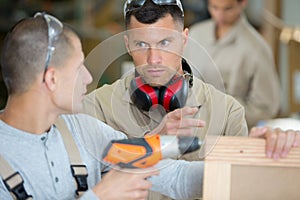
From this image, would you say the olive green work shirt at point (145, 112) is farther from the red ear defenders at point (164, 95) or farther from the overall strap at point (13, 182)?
the overall strap at point (13, 182)

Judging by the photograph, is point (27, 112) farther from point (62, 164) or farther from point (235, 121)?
point (235, 121)

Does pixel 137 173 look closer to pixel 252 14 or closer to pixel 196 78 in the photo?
pixel 196 78

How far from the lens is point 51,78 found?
0.90 metres

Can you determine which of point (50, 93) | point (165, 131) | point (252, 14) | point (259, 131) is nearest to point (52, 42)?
point (50, 93)

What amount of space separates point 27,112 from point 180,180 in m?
0.25

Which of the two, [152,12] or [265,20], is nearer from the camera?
[152,12]

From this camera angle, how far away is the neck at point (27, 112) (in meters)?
0.91

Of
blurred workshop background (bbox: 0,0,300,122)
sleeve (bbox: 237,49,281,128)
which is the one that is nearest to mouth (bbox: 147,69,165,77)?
sleeve (bbox: 237,49,281,128)

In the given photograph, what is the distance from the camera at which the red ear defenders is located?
0.86m

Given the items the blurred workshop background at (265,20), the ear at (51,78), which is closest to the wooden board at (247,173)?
the ear at (51,78)

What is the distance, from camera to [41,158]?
913 millimetres

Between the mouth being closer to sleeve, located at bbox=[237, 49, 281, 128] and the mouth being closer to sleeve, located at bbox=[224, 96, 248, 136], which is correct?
sleeve, located at bbox=[224, 96, 248, 136]

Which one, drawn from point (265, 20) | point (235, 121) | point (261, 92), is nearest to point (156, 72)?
point (235, 121)

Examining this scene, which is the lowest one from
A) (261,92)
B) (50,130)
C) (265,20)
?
(265,20)
